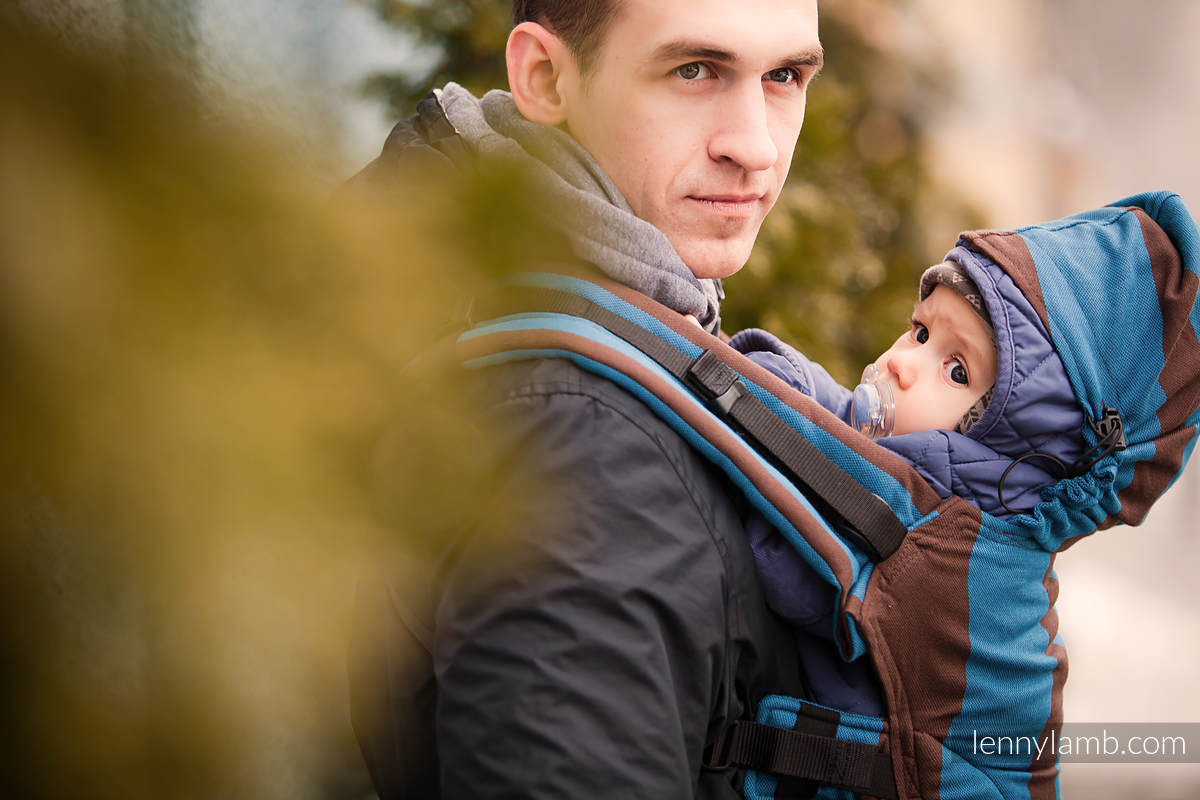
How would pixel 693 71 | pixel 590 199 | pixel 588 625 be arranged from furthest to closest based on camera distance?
pixel 693 71 < pixel 590 199 < pixel 588 625

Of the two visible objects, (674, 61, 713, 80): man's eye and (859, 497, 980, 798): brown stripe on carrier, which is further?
(674, 61, 713, 80): man's eye

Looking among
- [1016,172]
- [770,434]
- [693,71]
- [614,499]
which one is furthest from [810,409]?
[1016,172]

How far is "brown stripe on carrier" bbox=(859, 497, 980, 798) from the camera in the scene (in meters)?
1.14

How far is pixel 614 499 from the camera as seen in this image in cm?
103

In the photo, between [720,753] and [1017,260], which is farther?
[1017,260]

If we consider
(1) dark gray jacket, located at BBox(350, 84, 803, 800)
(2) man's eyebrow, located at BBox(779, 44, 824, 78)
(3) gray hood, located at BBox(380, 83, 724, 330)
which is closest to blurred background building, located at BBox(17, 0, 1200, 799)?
(3) gray hood, located at BBox(380, 83, 724, 330)

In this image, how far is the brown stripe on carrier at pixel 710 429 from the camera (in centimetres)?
110

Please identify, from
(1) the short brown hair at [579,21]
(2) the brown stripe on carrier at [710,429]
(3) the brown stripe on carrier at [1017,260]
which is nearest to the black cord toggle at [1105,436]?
(3) the brown stripe on carrier at [1017,260]

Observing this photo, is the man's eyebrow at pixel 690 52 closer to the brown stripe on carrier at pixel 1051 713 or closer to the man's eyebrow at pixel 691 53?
the man's eyebrow at pixel 691 53

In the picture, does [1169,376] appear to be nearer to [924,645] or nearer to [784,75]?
[924,645]

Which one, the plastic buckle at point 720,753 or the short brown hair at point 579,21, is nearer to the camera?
the plastic buckle at point 720,753

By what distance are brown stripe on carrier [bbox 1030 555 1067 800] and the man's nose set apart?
2.26 feet

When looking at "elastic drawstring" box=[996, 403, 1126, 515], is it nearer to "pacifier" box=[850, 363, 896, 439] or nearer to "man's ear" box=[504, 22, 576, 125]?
"pacifier" box=[850, 363, 896, 439]

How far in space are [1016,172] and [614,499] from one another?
4207 mm
